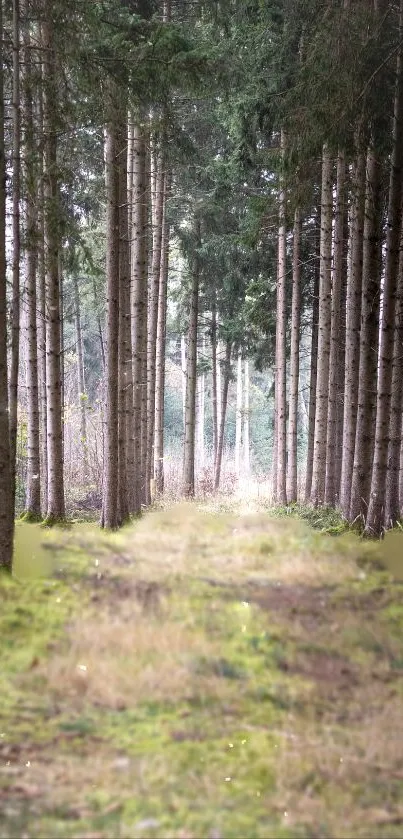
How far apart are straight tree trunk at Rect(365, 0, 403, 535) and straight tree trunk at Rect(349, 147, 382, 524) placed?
0.35 metres

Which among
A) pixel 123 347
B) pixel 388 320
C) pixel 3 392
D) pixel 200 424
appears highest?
pixel 388 320

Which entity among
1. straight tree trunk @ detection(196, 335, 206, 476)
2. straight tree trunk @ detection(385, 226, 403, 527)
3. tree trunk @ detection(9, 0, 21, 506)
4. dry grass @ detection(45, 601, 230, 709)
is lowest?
straight tree trunk @ detection(196, 335, 206, 476)

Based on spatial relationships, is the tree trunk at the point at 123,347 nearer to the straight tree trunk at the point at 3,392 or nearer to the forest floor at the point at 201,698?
the forest floor at the point at 201,698

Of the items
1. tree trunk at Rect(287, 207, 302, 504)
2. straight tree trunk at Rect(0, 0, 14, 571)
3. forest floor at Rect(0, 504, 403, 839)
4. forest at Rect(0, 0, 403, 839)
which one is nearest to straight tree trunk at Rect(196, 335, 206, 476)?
tree trunk at Rect(287, 207, 302, 504)

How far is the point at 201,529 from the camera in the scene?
10.2m

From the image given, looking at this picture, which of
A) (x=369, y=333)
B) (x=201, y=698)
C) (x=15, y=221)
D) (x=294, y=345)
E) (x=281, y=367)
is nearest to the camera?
(x=201, y=698)

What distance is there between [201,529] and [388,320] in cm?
438

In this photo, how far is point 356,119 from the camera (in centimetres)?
793

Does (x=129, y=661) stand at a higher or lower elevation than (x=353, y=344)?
lower

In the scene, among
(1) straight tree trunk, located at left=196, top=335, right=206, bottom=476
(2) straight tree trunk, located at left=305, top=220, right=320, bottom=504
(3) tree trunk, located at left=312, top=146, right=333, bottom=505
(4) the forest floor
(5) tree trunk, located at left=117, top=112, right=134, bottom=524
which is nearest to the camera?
(4) the forest floor

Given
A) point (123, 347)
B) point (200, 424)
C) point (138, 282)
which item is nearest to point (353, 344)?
point (123, 347)

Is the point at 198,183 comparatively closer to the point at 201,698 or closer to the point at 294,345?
the point at 294,345

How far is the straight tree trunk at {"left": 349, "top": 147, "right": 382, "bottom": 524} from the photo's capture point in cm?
833

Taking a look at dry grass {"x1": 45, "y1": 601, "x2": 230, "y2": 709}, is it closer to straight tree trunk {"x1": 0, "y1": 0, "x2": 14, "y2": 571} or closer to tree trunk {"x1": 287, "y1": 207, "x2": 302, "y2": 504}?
straight tree trunk {"x1": 0, "y1": 0, "x2": 14, "y2": 571}
